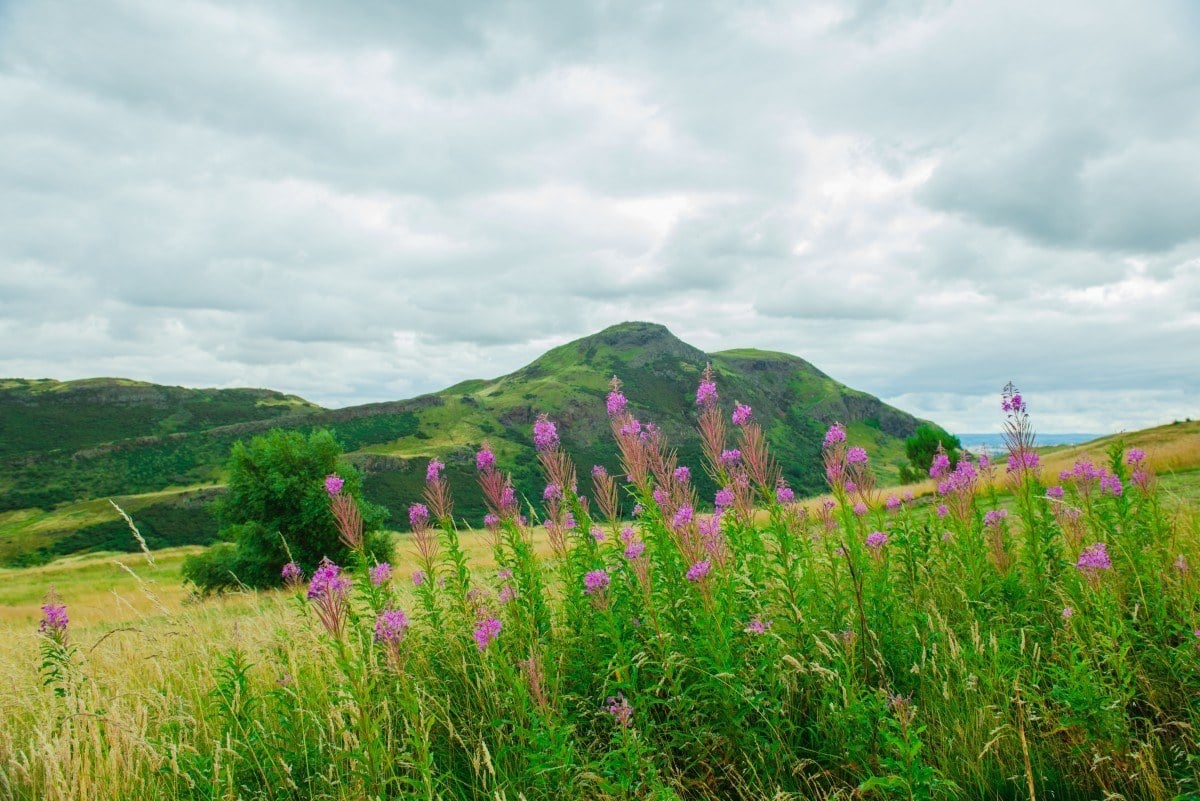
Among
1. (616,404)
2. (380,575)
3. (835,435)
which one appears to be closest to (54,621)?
(380,575)

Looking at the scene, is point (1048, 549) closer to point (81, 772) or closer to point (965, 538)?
point (965, 538)

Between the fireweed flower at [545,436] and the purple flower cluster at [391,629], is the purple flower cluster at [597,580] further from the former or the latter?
the fireweed flower at [545,436]

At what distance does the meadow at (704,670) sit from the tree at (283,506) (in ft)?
77.3

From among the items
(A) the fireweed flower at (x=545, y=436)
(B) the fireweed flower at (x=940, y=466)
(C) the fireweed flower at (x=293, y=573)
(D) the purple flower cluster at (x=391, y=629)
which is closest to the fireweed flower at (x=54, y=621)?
(C) the fireweed flower at (x=293, y=573)

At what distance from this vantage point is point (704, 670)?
3.88 metres

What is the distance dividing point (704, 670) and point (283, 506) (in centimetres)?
3106

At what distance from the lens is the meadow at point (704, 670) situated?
3.47m

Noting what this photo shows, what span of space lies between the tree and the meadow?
23574mm

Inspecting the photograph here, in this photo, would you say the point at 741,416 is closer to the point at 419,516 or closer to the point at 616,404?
the point at 616,404

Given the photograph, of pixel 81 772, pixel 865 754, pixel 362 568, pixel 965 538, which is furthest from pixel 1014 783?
pixel 81 772

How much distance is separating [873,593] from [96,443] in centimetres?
24046

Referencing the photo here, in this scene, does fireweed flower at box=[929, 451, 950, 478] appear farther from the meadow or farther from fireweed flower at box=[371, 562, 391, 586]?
fireweed flower at box=[371, 562, 391, 586]

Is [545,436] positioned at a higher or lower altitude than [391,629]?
higher

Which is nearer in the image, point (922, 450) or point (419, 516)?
point (419, 516)
